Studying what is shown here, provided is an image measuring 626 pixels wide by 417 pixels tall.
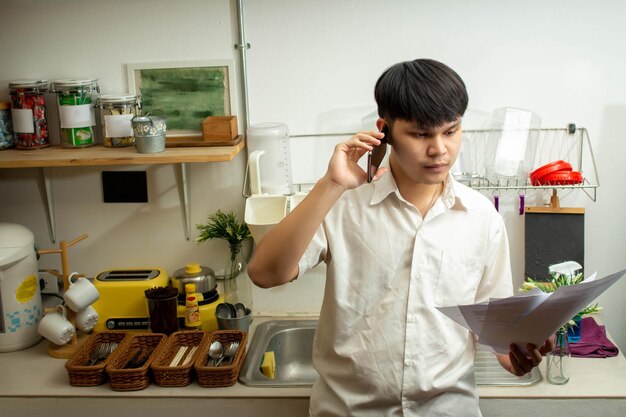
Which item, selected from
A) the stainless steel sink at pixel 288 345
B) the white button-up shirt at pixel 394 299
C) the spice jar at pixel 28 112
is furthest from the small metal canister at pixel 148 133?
the white button-up shirt at pixel 394 299

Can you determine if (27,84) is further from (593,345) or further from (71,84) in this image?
(593,345)

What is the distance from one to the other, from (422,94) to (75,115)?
1.33m

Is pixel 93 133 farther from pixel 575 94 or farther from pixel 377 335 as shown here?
pixel 575 94

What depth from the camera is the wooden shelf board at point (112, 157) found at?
2.17 metres

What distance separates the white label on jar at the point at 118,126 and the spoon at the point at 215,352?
2.41 ft

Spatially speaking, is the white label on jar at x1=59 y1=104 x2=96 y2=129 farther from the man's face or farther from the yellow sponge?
the man's face

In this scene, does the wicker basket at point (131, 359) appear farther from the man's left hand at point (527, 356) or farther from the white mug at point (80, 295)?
the man's left hand at point (527, 356)

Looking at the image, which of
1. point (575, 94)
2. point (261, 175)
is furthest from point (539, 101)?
point (261, 175)

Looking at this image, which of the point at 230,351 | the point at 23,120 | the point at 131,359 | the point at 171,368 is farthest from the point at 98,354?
the point at 23,120

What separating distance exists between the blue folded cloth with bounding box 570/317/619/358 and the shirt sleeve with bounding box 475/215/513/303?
0.70 meters

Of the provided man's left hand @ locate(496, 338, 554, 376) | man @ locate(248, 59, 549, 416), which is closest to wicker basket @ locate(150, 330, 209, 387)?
man @ locate(248, 59, 549, 416)

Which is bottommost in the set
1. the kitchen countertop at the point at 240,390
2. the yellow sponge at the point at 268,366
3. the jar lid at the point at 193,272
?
the kitchen countertop at the point at 240,390

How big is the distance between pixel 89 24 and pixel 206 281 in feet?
3.07

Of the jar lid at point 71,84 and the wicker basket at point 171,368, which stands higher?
the jar lid at point 71,84
